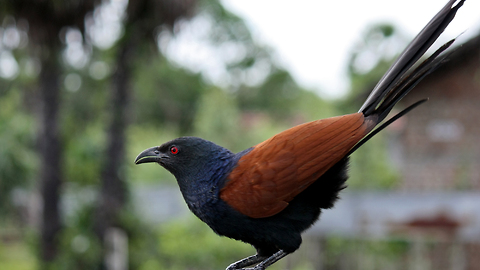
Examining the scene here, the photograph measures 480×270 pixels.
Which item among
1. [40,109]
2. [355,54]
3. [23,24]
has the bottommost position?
[40,109]

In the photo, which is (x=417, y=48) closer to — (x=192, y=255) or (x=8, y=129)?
(x=192, y=255)

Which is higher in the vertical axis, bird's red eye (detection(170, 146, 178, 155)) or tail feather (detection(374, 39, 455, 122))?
bird's red eye (detection(170, 146, 178, 155))

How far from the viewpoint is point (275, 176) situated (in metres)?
1.56

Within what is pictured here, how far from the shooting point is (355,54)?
31938mm

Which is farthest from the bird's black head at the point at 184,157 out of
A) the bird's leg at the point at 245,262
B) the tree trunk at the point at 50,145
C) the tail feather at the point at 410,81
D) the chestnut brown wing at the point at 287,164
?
the tree trunk at the point at 50,145

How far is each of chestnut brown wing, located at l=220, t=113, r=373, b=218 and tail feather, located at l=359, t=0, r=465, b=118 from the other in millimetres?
95

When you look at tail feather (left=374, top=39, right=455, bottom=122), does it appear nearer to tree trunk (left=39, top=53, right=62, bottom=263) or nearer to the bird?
the bird

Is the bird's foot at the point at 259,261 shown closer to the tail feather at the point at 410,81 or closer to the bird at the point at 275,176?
the bird at the point at 275,176

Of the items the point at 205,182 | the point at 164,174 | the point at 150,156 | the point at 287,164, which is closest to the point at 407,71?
the point at 287,164

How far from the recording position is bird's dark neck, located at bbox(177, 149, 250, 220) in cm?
147

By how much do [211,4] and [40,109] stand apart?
21.7m

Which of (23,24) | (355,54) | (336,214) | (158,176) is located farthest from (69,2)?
(355,54)

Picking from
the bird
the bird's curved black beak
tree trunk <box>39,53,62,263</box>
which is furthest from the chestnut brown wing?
tree trunk <box>39,53,62,263</box>

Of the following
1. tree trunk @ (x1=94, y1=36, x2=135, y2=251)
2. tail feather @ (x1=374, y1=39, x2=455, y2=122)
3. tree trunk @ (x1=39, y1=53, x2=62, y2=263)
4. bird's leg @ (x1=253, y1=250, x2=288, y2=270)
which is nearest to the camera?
tail feather @ (x1=374, y1=39, x2=455, y2=122)
